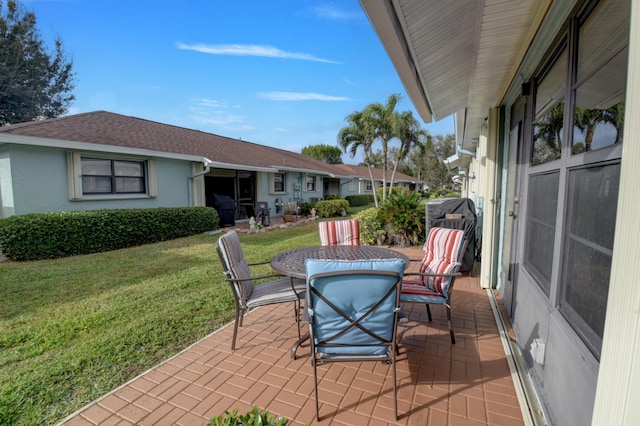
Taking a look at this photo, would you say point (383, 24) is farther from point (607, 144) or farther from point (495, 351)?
point (495, 351)

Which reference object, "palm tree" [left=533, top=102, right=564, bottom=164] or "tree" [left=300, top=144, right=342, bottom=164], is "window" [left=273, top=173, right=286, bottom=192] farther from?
"tree" [left=300, top=144, right=342, bottom=164]

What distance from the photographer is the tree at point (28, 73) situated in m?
17.0

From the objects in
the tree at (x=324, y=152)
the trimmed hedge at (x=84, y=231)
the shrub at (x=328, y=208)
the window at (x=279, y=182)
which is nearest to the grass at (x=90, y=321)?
the trimmed hedge at (x=84, y=231)

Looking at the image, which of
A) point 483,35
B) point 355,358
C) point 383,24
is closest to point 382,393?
point 355,358

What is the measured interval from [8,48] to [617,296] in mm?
26121

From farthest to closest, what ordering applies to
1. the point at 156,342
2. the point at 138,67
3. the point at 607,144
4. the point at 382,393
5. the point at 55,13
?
the point at 55,13 < the point at 138,67 < the point at 156,342 < the point at 382,393 < the point at 607,144

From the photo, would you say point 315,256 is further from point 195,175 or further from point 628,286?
point 195,175

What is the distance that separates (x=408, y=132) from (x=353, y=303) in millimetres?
16565

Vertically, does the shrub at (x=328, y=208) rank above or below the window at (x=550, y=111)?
below

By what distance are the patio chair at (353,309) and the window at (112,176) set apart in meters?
9.06

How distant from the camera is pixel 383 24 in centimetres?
195

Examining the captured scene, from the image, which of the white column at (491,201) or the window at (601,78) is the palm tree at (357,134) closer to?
the white column at (491,201)

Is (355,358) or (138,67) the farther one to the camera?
(138,67)

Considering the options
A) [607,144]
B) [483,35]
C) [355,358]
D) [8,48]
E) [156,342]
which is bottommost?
[156,342]
